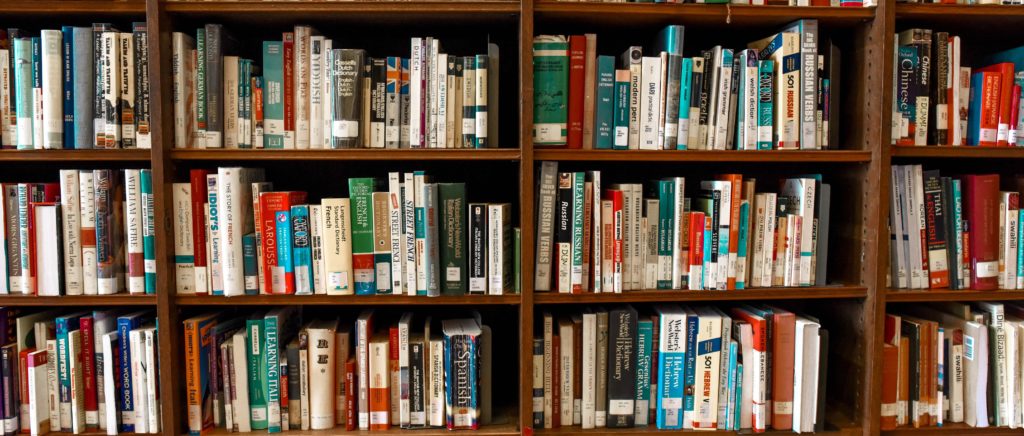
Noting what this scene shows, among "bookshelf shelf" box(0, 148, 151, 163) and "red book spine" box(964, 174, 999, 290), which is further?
"red book spine" box(964, 174, 999, 290)

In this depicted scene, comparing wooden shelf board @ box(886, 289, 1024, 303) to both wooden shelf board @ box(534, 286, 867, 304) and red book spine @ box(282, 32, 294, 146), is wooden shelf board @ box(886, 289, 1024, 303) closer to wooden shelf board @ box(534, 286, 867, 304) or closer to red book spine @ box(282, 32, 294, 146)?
wooden shelf board @ box(534, 286, 867, 304)

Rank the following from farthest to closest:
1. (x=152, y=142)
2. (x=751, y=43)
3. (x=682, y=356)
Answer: (x=751, y=43)
(x=682, y=356)
(x=152, y=142)

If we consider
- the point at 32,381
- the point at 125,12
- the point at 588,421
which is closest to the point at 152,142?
the point at 125,12

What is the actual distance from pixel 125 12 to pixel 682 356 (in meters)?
1.62

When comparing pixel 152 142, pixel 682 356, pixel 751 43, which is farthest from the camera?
pixel 751 43

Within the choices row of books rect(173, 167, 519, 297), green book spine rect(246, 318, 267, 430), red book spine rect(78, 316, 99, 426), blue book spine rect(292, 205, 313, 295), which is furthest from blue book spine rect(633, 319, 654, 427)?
red book spine rect(78, 316, 99, 426)

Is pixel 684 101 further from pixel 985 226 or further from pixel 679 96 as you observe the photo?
pixel 985 226

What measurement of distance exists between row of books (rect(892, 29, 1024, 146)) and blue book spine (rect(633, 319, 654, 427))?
80 centimetres

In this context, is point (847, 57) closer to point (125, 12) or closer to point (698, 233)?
point (698, 233)

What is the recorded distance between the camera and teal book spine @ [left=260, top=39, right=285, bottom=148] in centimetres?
154

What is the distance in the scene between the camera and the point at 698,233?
1560mm

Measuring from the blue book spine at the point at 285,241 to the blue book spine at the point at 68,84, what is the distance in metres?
0.54

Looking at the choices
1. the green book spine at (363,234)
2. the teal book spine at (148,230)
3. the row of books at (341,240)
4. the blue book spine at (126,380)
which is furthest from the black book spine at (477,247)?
the blue book spine at (126,380)

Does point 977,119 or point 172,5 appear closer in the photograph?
point 172,5
